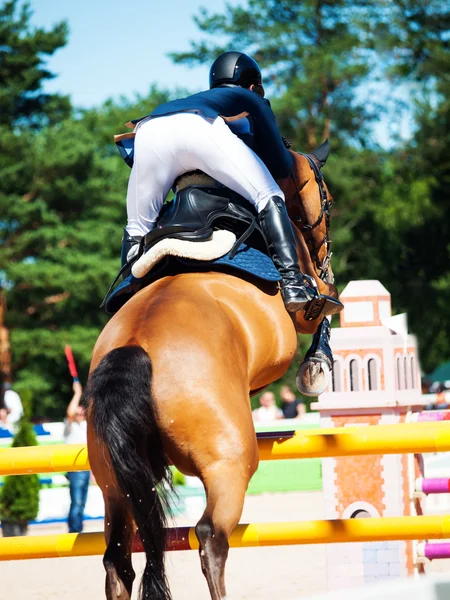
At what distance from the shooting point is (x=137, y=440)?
11.7ft

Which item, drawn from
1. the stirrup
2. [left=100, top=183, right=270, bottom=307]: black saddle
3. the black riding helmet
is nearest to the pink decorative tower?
the stirrup

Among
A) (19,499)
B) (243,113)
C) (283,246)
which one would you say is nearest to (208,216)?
(283,246)

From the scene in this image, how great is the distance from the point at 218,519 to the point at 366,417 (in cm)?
314

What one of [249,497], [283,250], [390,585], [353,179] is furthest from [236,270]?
[353,179]

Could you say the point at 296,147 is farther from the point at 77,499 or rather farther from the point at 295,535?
the point at 295,535

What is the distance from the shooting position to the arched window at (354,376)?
21.7ft

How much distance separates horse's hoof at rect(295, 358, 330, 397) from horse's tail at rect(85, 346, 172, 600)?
3.91ft

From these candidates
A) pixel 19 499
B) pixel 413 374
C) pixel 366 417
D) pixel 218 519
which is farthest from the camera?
pixel 19 499

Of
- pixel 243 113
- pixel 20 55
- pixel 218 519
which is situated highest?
pixel 20 55

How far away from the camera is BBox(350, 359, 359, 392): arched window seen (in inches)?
260

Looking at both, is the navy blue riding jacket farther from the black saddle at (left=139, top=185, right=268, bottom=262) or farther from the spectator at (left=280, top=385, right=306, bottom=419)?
the spectator at (left=280, top=385, right=306, bottom=419)

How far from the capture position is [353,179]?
36594 mm

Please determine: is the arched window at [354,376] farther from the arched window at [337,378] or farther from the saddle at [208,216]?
the saddle at [208,216]

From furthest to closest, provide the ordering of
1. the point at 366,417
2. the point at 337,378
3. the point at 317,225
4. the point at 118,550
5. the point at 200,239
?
the point at 337,378
the point at 366,417
the point at 317,225
the point at 200,239
the point at 118,550
